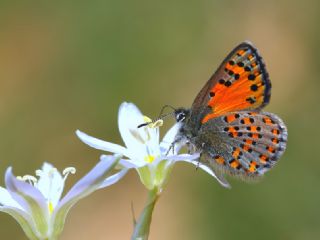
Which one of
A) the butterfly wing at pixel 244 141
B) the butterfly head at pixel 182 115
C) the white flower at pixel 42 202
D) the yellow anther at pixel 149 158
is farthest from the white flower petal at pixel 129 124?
the white flower at pixel 42 202

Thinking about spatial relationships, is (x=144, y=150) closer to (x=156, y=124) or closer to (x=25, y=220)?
(x=156, y=124)

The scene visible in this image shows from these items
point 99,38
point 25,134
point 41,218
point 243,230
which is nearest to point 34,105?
point 25,134

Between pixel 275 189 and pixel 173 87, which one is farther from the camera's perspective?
pixel 173 87

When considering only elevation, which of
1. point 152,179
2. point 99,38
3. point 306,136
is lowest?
point 306,136

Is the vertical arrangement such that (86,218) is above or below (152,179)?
below

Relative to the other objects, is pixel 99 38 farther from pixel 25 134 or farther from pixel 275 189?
pixel 275 189

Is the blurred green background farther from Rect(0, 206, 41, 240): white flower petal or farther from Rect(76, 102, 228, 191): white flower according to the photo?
Rect(0, 206, 41, 240): white flower petal

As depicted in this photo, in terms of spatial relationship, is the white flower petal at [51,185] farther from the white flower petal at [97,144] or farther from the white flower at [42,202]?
the white flower petal at [97,144]

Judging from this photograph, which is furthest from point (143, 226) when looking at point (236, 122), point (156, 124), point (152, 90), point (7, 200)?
point (152, 90)
